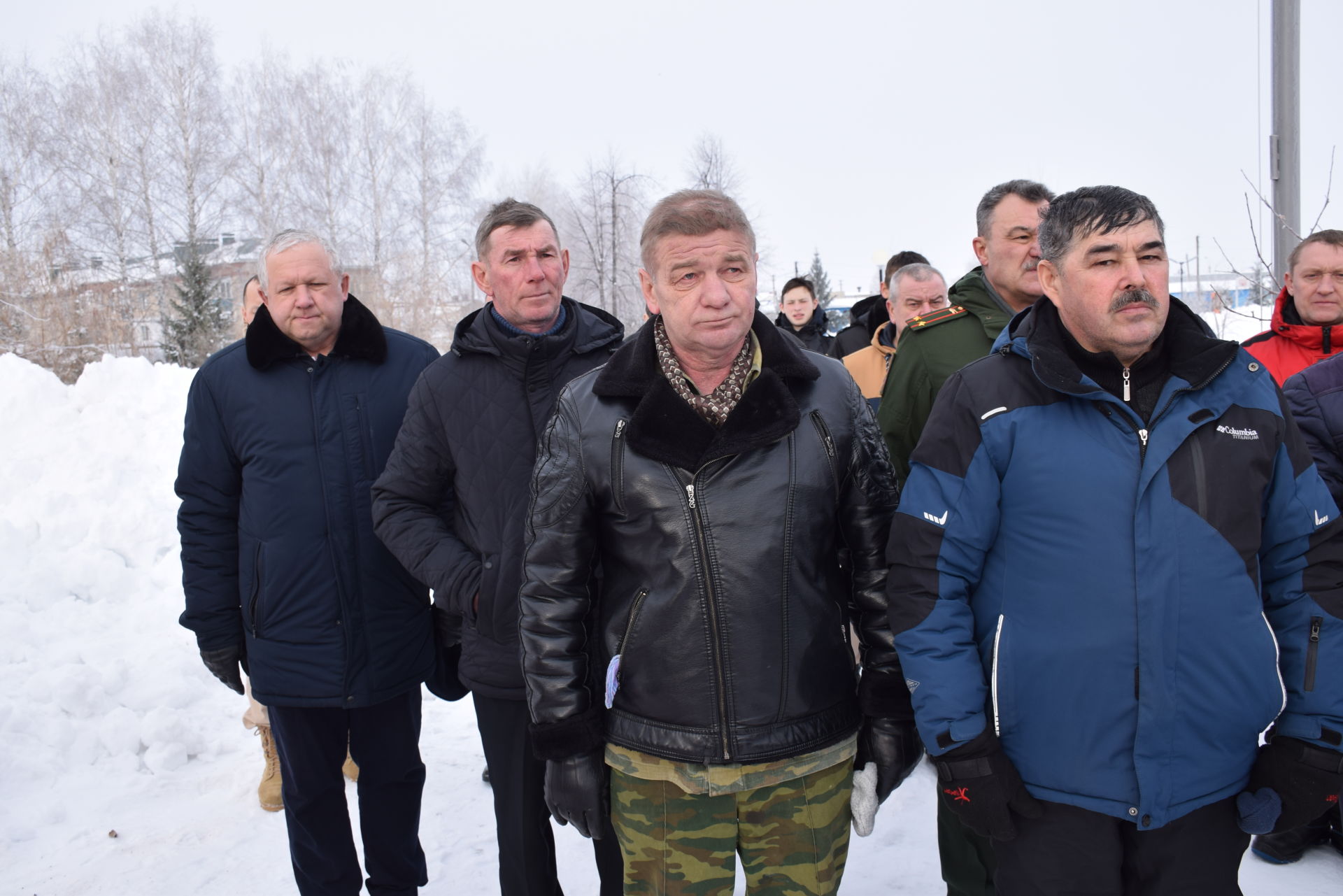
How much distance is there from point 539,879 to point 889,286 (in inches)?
142

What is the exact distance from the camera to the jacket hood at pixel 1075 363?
1958 millimetres

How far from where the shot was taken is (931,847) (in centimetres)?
366

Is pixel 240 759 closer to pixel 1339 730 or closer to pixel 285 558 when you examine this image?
pixel 285 558

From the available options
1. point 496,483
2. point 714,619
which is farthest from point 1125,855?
point 496,483

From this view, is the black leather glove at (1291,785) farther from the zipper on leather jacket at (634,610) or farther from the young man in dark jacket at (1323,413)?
the zipper on leather jacket at (634,610)

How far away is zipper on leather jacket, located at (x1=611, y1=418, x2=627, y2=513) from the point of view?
2.14 m

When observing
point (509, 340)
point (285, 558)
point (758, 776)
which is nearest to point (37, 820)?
point (285, 558)

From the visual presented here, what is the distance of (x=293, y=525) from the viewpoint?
3.00m

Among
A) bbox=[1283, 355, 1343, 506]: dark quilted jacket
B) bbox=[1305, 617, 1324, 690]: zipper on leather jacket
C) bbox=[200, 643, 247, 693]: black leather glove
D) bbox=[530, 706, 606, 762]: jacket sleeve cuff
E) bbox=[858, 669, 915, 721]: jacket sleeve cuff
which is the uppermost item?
bbox=[1283, 355, 1343, 506]: dark quilted jacket

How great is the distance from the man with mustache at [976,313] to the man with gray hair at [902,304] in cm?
160

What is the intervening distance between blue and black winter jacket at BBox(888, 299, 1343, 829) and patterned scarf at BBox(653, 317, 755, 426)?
0.49m

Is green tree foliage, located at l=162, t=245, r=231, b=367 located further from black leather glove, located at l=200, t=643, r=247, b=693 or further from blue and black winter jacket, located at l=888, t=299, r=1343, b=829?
blue and black winter jacket, located at l=888, t=299, r=1343, b=829

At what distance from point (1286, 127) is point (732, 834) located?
4.82 m

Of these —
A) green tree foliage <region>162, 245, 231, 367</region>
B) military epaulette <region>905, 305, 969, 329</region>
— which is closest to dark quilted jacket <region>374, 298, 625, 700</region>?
military epaulette <region>905, 305, 969, 329</region>
